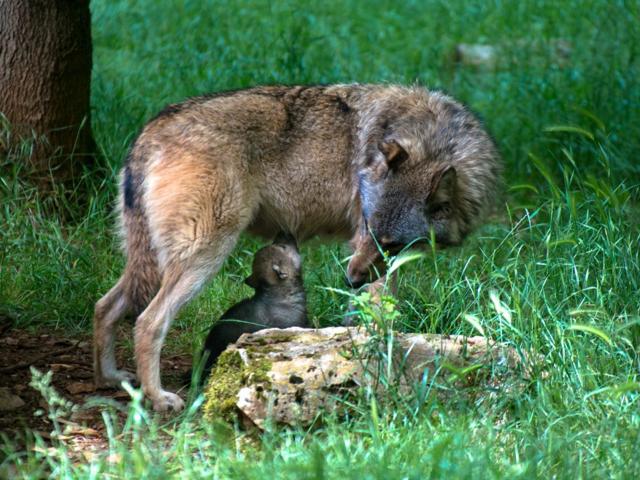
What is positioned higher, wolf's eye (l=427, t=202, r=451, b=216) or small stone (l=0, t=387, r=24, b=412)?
wolf's eye (l=427, t=202, r=451, b=216)

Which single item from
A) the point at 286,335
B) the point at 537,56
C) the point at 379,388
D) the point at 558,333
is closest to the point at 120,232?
the point at 286,335

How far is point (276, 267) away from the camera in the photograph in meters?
6.06

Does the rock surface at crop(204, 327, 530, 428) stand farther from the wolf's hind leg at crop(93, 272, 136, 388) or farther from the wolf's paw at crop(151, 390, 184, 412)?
the wolf's hind leg at crop(93, 272, 136, 388)

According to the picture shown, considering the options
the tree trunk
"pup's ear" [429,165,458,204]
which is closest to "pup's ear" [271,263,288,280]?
"pup's ear" [429,165,458,204]

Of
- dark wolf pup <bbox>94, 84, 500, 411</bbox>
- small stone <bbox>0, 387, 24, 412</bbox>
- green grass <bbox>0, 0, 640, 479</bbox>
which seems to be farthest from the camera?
dark wolf pup <bbox>94, 84, 500, 411</bbox>

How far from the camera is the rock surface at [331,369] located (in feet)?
15.4

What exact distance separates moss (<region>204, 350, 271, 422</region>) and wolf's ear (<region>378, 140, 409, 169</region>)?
1.65m

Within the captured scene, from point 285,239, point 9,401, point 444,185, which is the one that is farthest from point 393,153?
point 9,401

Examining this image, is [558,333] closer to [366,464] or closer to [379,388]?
A: [379,388]

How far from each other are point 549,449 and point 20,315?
3789mm

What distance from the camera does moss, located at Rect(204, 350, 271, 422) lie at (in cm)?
477

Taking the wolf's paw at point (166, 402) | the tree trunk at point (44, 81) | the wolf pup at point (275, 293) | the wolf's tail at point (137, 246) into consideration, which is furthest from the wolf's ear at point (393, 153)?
the tree trunk at point (44, 81)

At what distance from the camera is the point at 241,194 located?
5762 millimetres

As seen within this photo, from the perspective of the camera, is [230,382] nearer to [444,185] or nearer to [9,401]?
[9,401]
